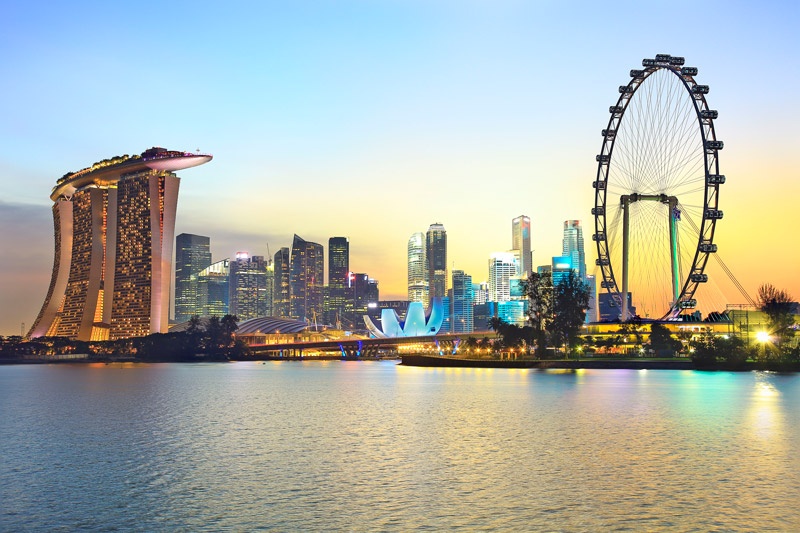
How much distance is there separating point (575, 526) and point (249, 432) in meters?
28.3

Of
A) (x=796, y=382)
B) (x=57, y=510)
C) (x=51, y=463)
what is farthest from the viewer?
(x=796, y=382)

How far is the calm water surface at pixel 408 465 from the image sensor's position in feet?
87.2

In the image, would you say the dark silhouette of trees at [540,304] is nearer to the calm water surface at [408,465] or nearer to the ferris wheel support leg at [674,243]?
the ferris wheel support leg at [674,243]

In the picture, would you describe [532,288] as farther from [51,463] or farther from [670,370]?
[51,463]

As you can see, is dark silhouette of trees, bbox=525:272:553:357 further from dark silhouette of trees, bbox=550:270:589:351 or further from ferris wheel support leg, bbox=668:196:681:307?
ferris wheel support leg, bbox=668:196:681:307

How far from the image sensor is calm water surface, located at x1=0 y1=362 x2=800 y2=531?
26594 mm

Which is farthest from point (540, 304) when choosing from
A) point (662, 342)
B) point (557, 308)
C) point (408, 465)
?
point (408, 465)

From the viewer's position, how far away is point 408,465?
36.8m

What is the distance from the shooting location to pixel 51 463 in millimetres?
37312

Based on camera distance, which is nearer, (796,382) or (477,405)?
(477,405)

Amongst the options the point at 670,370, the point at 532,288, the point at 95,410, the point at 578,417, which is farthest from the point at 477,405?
the point at 532,288

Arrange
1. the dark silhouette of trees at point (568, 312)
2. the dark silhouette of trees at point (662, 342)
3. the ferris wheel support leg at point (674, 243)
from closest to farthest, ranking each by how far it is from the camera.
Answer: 1. the ferris wheel support leg at point (674, 243)
2. the dark silhouette of trees at point (568, 312)
3. the dark silhouette of trees at point (662, 342)

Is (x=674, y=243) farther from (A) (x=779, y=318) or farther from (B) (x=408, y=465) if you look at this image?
(B) (x=408, y=465)

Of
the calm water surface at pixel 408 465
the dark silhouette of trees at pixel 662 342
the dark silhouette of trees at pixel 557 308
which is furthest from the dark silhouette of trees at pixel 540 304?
the calm water surface at pixel 408 465
